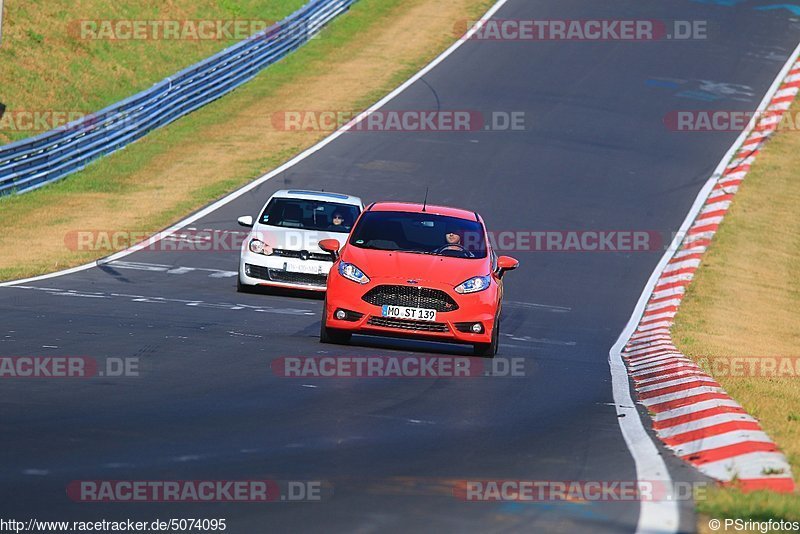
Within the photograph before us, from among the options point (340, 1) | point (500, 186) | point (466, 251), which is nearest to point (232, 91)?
point (340, 1)

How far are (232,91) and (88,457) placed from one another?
100ft

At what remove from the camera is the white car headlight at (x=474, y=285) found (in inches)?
562

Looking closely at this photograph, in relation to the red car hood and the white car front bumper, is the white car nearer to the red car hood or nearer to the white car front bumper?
Result: the white car front bumper

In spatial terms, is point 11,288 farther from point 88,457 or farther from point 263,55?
point 263,55

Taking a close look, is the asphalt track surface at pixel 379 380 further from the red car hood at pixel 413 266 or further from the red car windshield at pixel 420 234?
the red car windshield at pixel 420 234

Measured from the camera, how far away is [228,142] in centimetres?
3316
